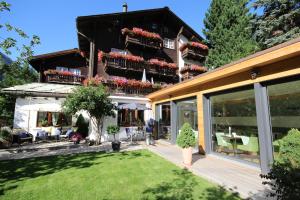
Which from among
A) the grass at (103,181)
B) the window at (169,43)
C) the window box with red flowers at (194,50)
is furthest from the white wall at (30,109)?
the window box with red flowers at (194,50)

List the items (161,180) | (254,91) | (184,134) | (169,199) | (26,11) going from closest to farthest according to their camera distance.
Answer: (169,199)
(161,180)
(254,91)
(184,134)
(26,11)

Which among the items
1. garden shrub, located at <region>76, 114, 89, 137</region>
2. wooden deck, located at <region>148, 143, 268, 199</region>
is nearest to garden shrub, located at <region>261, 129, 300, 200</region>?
wooden deck, located at <region>148, 143, 268, 199</region>

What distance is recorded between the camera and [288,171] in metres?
2.52

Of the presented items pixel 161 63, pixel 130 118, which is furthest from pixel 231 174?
pixel 161 63

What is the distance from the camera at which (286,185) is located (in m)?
2.45

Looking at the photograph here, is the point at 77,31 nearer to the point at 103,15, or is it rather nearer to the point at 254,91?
the point at 103,15

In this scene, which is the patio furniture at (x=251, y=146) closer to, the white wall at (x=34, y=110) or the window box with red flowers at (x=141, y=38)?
the white wall at (x=34, y=110)

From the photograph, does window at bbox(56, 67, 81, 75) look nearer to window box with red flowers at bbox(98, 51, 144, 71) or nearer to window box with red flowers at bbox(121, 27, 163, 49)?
window box with red flowers at bbox(98, 51, 144, 71)

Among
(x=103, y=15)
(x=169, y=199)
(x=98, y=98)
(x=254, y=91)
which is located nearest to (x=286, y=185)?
(x=169, y=199)

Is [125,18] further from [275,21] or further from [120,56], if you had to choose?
[275,21]

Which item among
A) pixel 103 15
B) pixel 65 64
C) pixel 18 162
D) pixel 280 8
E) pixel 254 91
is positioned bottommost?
pixel 18 162

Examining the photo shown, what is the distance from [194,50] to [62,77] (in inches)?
602

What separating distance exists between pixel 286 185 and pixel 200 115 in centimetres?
641

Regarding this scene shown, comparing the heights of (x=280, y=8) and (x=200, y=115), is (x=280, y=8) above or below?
above
